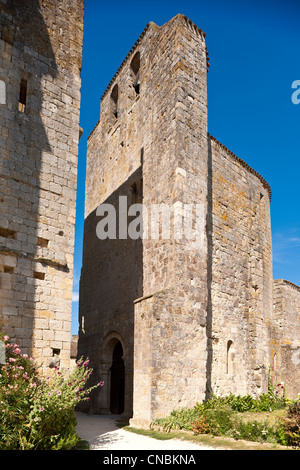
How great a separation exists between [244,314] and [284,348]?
8.70ft

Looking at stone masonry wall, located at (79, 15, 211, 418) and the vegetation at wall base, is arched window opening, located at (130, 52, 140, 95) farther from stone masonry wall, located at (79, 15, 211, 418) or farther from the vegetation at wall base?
the vegetation at wall base

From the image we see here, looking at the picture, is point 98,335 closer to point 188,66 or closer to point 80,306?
point 80,306

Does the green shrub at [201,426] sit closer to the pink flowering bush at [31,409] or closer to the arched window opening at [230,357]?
the pink flowering bush at [31,409]

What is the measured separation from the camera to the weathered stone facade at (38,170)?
7504mm

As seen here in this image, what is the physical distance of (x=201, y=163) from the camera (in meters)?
11.3

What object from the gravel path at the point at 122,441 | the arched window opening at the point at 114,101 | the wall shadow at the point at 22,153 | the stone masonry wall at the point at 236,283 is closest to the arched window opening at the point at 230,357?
the stone masonry wall at the point at 236,283

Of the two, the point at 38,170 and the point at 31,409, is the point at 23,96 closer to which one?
the point at 38,170

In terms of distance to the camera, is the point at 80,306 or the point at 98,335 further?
the point at 80,306

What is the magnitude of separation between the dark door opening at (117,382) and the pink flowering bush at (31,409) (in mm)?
6923

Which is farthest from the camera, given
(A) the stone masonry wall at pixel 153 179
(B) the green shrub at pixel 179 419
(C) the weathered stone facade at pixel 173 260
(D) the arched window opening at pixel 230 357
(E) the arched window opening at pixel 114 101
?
(E) the arched window opening at pixel 114 101

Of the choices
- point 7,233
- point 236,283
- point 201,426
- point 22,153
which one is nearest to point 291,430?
point 201,426

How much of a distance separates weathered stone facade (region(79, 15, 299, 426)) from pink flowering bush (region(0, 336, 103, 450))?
2.78 metres

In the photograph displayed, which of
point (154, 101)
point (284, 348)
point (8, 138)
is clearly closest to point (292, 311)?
point (284, 348)

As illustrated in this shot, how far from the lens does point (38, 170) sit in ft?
27.2
